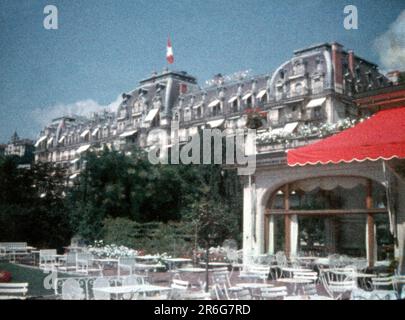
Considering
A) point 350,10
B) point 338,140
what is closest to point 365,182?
point 338,140

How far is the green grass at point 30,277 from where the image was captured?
903 cm

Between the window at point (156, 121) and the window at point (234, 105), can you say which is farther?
the window at point (234, 105)

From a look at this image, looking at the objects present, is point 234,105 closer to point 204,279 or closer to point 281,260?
point 281,260

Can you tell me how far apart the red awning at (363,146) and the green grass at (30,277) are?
17.0 ft

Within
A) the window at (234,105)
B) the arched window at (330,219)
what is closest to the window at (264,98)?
the window at (234,105)

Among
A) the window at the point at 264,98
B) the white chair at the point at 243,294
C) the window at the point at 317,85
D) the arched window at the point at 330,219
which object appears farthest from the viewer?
the window at the point at 264,98

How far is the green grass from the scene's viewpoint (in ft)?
29.6

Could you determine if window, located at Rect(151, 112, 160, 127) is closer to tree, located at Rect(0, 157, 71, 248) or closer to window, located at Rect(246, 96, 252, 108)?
window, located at Rect(246, 96, 252, 108)

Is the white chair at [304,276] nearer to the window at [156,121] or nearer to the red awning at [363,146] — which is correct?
the red awning at [363,146]

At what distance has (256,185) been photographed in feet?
37.6

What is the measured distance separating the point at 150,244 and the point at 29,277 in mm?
4327
